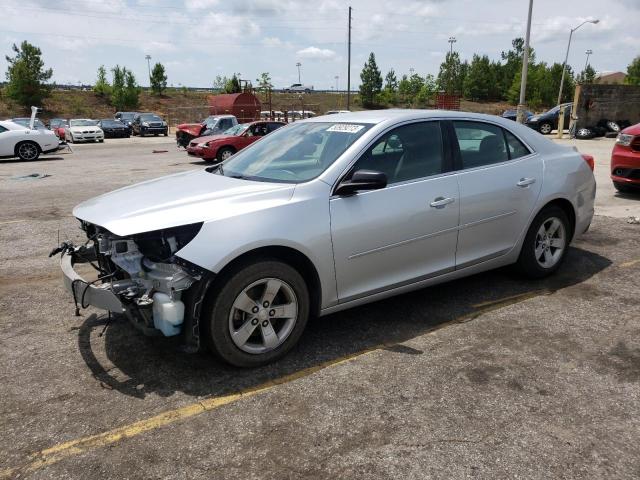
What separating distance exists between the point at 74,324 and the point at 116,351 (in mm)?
720

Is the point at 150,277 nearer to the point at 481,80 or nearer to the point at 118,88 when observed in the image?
the point at 118,88

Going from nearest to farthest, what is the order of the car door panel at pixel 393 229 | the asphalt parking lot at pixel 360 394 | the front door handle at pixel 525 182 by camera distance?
the asphalt parking lot at pixel 360 394
the car door panel at pixel 393 229
the front door handle at pixel 525 182

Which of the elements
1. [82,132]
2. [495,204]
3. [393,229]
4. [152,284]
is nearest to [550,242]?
[495,204]

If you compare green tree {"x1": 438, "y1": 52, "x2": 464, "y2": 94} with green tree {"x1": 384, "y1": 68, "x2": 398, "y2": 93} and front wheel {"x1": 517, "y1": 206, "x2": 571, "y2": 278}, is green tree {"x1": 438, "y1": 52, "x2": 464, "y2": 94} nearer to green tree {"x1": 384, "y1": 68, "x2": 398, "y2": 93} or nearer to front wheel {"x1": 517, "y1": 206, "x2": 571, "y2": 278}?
green tree {"x1": 384, "y1": 68, "x2": 398, "y2": 93}

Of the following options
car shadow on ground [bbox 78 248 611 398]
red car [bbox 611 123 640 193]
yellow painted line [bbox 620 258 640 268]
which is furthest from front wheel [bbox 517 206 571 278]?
red car [bbox 611 123 640 193]

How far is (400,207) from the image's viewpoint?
3.83 metres

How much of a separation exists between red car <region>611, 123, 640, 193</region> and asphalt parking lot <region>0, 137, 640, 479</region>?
4.66 m

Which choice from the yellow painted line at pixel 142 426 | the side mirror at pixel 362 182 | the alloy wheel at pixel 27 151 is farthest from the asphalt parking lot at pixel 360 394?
the alloy wheel at pixel 27 151

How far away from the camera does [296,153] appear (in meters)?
4.14

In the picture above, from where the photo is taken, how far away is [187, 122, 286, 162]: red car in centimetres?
1691

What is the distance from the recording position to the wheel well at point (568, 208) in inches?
195

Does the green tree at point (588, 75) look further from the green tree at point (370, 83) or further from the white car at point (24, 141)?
the white car at point (24, 141)

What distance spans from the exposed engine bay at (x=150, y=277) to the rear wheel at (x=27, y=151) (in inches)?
684

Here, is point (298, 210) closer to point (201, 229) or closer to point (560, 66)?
point (201, 229)
